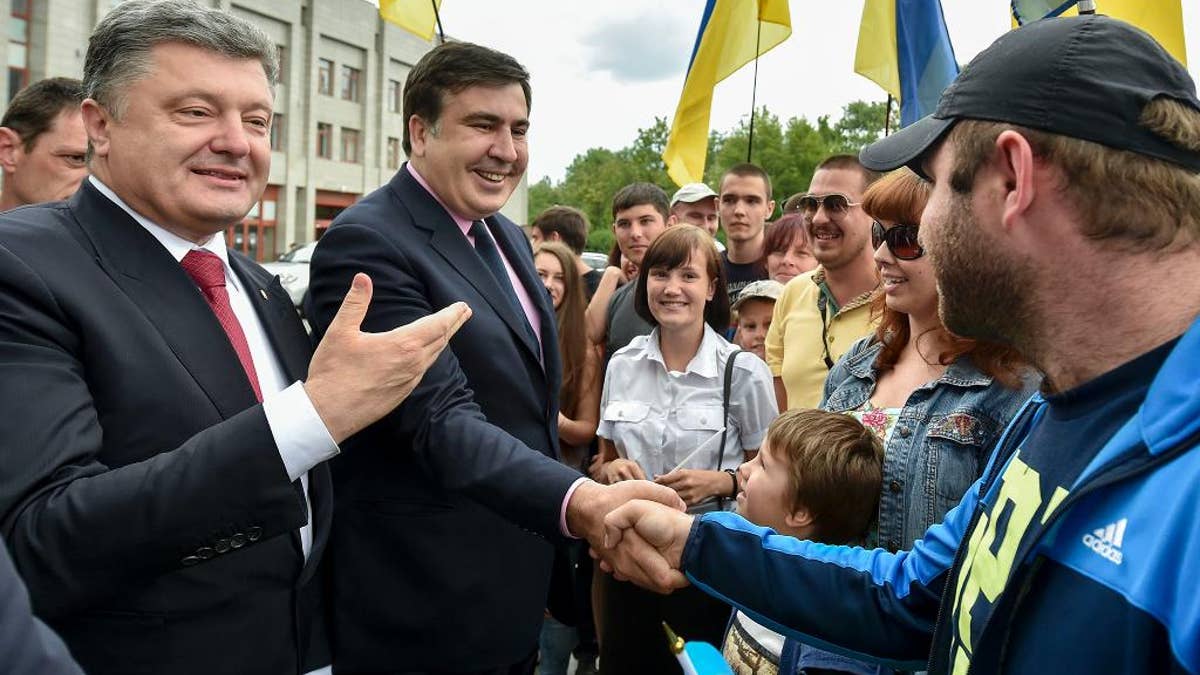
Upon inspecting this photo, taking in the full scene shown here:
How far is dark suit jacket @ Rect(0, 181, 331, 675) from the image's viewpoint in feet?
5.21

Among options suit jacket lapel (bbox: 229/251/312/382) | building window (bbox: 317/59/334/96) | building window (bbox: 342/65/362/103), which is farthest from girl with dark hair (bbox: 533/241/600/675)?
building window (bbox: 342/65/362/103)

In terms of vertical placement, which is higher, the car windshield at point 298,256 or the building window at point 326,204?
the building window at point 326,204

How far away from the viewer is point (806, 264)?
5.49 m

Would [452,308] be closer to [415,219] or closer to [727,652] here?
[415,219]

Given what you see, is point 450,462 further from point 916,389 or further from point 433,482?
point 916,389

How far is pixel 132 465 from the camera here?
1657mm

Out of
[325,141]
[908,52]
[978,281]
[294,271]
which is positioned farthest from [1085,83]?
[325,141]

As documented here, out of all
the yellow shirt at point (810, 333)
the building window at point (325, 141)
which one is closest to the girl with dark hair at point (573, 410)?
the yellow shirt at point (810, 333)

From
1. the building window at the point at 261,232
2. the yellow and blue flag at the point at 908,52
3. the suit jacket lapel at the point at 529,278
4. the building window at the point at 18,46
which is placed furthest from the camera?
the building window at the point at 261,232

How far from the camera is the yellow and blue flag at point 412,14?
4438 mm

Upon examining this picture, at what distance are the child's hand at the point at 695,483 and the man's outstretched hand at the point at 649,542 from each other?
115 cm

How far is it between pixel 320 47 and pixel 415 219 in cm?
3768

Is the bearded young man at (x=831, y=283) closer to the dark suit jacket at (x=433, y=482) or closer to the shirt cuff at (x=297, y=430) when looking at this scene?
the dark suit jacket at (x=433, y=482)

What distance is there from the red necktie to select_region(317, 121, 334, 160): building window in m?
38.2
